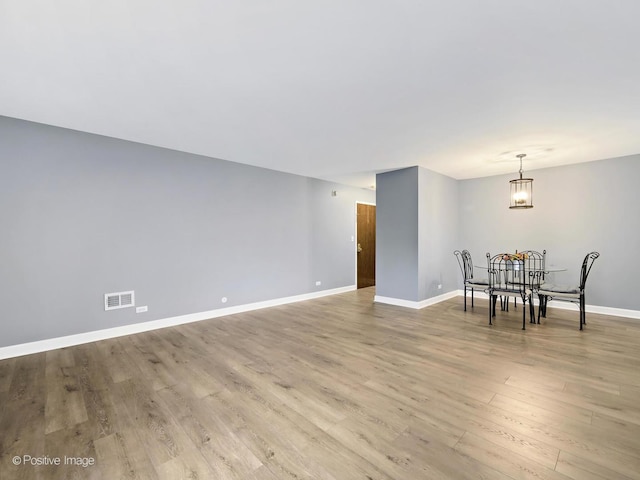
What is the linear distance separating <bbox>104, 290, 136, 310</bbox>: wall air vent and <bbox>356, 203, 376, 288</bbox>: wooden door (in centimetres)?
479

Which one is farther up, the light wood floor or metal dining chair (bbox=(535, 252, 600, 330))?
metal dining chair (bbox=(535, 252, 600, 330))

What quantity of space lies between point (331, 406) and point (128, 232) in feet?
11.2

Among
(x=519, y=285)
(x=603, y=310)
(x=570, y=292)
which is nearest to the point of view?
(x=570, y=292)

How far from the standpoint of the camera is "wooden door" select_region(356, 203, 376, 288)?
7.27 metres

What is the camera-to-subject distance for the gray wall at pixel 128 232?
3225mm

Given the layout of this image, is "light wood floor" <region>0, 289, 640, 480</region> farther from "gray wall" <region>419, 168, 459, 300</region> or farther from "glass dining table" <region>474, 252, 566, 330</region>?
"gray wall" <region>419, 168, 459, 300</region>

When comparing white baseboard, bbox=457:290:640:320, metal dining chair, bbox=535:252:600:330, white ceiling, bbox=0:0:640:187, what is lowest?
white baseboard, bbox=457:290:640:320

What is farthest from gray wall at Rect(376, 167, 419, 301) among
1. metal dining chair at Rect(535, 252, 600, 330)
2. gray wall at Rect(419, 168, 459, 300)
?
metal dining chair at Rect(535, 252, 600, 330)

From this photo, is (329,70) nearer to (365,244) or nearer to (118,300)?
(118,300)

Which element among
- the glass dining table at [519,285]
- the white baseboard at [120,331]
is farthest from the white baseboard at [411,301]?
the white baseboard at [120,331]

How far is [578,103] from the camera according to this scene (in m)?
2.76

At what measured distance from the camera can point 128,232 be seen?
389 centimetres

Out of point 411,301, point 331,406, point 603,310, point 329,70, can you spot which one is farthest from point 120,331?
point 603,310

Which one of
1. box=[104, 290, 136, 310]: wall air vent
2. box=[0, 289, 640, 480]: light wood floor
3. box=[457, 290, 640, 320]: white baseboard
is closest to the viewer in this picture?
box=[0, 289, 640, 480]: light wood floor
